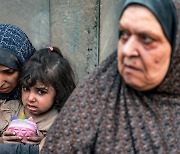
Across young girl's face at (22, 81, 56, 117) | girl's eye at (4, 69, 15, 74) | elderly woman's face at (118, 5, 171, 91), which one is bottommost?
young girl's face at (22, 81, 56, 117)

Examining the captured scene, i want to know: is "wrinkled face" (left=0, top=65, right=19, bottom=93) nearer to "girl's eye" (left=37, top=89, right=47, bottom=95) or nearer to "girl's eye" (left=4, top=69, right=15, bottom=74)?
"girl's eye" (left=4, top=69, right=15, bottom=74)

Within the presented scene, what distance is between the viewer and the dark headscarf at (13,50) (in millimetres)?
3594

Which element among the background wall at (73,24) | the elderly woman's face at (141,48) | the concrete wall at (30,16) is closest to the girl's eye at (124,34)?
the elderly woman's face at (141,48)

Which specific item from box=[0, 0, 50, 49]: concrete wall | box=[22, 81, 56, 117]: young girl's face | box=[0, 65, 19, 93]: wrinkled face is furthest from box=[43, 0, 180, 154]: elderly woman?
box=[0, 0, 50, 49]: concrete wall

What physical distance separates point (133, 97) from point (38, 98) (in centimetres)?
94

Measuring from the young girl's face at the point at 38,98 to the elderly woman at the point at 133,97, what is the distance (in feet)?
2.35

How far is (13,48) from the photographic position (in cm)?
365

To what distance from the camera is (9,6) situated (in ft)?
16.1

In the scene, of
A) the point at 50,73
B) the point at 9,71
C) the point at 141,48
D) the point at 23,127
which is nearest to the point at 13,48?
the point at 9,71

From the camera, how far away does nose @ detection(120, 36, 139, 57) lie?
2600 mm

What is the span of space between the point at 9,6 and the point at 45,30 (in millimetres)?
391

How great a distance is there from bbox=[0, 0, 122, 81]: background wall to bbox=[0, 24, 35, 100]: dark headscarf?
1.03 meters

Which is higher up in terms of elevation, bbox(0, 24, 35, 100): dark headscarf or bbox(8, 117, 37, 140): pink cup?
bbox(0, 24, 35, 100): dark headscarf

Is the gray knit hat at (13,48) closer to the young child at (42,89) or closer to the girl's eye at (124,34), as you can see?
the young child at (42,89)
